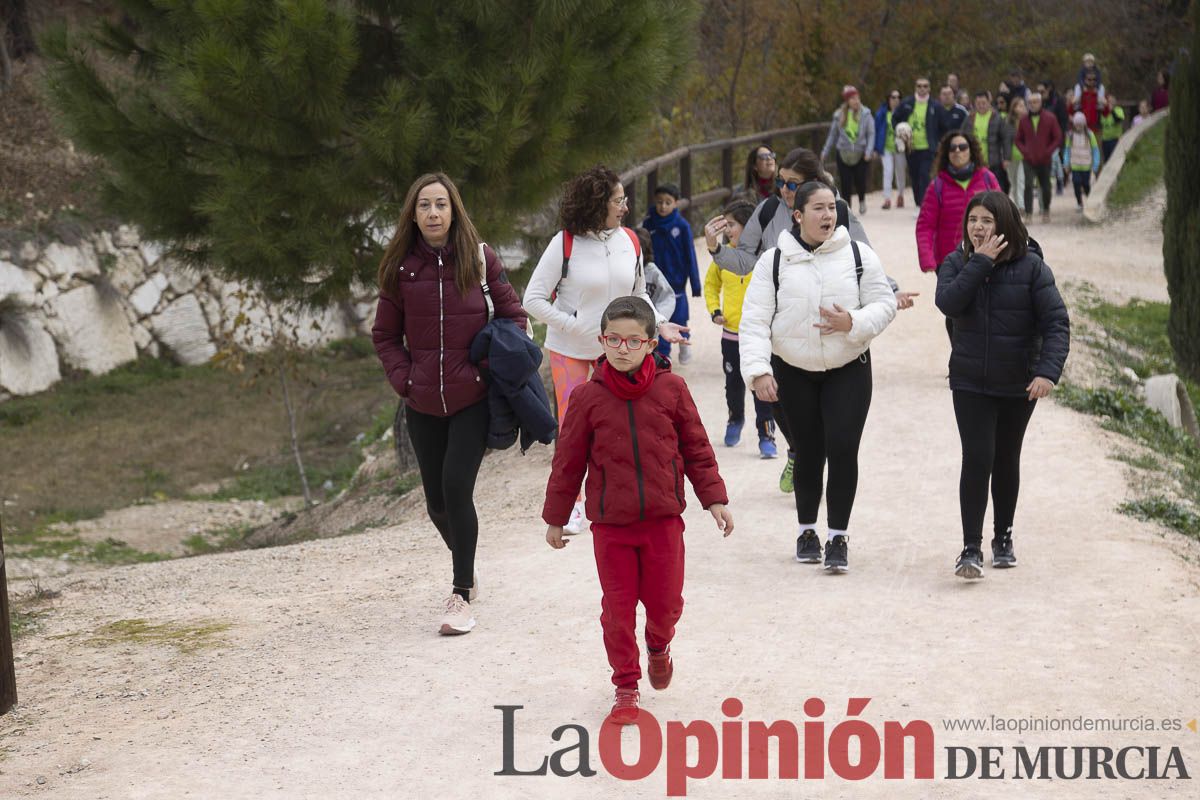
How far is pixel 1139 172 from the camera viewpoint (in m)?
24.0

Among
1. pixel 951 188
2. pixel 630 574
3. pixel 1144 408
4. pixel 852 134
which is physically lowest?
pixel 1144 408

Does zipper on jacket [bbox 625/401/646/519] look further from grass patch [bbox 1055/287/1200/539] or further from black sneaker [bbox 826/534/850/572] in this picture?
grass patch [bbox 1055/287/1200/539]

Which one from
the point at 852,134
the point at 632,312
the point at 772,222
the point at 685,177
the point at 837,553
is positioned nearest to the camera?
the point at 632,312

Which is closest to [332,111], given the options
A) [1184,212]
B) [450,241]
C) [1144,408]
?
[450,241]

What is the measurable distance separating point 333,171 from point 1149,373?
6.92 meters

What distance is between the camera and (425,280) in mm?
5559

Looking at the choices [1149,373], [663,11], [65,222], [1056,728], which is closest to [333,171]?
[663,11]

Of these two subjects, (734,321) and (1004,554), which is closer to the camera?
(1004,554)

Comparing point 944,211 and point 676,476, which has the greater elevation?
point 944,211

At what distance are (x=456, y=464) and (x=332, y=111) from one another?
157 inches

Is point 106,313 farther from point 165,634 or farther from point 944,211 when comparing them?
point 165,634

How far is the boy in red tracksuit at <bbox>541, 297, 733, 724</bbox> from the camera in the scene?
4.48 m

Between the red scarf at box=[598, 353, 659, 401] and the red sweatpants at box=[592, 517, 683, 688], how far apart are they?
41cm

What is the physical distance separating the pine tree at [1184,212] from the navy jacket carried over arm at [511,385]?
852 cm
